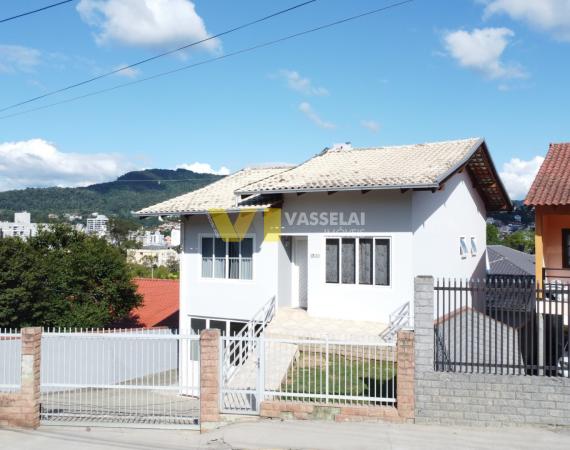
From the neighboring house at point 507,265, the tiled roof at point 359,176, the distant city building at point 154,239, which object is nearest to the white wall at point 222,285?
the tiled roof at point 359,176

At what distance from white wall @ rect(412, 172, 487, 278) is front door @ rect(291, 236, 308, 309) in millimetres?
3605

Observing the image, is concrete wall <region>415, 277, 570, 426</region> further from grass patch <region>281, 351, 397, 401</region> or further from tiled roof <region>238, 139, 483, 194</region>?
tiled roof <region>238, 139, 483, 194</region>

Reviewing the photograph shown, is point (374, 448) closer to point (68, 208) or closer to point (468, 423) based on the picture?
point (468, 423)

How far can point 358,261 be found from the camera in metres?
14.4

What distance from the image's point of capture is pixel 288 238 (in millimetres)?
16047

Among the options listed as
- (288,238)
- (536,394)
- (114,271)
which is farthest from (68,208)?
(536,394)

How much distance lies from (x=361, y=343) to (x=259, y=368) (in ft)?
5.94

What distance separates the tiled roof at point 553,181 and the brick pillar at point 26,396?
11.5 m

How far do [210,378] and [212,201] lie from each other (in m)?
8.07

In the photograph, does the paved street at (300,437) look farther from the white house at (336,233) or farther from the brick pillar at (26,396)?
the white house at (336,233)

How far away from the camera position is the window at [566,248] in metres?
14.4

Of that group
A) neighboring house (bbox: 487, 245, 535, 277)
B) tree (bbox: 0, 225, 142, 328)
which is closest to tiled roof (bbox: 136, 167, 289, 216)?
tree (bbox: 0, 225, 142, 328)

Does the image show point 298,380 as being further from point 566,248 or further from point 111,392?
point 566,248

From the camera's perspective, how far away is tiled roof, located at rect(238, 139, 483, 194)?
13516 millimetres
